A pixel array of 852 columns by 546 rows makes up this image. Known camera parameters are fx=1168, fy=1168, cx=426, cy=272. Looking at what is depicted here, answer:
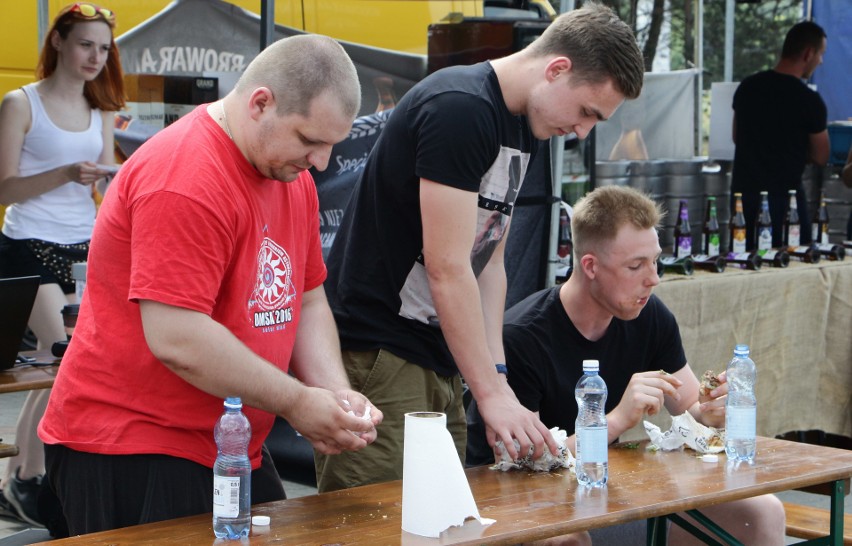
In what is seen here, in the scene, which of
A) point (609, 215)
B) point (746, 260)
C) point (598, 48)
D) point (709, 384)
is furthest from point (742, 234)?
point (598, 48)

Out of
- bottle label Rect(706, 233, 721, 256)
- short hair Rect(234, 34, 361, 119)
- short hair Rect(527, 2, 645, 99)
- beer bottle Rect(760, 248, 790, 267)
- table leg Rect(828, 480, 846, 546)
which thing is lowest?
table leg Rect(828, 480, 846, 546)

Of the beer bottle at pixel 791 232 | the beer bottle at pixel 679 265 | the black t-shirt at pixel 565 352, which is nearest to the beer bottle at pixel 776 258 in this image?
the beer bottle at pixel 791 232

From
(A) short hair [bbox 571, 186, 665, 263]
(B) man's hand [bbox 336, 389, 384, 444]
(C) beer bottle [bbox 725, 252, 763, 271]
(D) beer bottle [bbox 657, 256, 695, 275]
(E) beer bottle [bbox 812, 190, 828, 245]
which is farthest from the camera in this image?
(E) beer bottle [bbox 812, 190, 828, 245]

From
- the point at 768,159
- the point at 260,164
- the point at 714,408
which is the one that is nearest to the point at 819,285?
the point at 768,159

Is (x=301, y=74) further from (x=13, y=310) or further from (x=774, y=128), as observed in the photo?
(x=774, y=128)

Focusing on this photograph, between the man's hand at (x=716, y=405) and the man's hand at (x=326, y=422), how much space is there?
120 cm

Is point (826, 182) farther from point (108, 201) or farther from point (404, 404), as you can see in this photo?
point (108, 201)

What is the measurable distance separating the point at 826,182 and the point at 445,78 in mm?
5783

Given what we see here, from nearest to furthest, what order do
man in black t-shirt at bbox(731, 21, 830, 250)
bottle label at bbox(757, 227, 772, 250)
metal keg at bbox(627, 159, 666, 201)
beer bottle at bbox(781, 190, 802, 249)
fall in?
bottle label at bbox(757, 227, 772, 250), beer bottle at bbox(781, 190, 802, 249), man in black t-shirt at bbox(731, 21, 830, 250), metal keg at bbox(627, 159, 666, 201)

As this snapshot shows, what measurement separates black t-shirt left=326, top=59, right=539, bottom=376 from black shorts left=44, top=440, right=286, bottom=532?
692 mm

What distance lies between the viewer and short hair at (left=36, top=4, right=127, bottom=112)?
4.63 meters

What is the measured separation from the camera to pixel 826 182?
7875mm

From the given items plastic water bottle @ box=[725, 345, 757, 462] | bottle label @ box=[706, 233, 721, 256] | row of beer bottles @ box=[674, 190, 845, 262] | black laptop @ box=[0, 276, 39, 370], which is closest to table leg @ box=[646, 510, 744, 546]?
plastic water bottle @ box=[725, 345, 757, 462]

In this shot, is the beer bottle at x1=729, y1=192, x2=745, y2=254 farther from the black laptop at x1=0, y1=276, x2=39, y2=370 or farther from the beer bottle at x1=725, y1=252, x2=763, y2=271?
the black laptop at x1=0, y1=276, x2=39, y2=370
